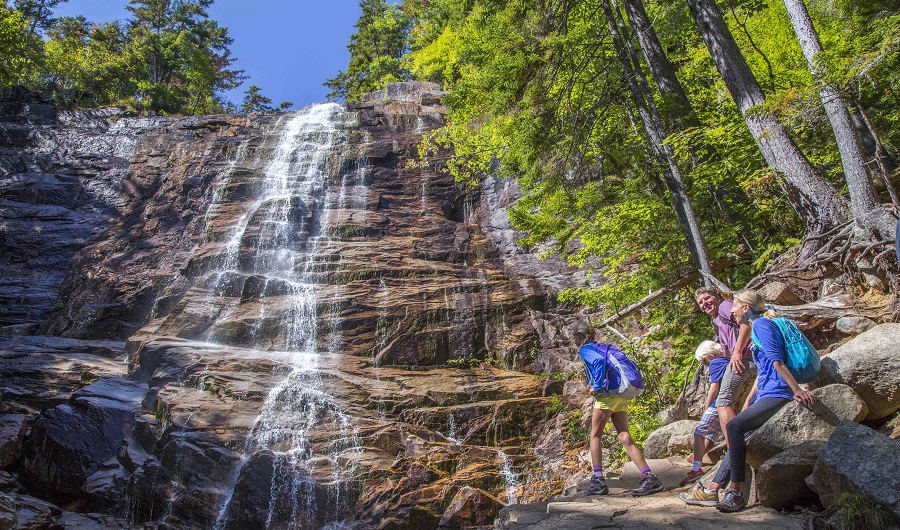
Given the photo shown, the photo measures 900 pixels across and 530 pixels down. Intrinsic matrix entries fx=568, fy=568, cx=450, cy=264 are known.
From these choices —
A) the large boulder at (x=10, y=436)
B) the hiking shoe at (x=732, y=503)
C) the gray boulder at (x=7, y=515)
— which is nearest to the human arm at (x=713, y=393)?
the hiking shoe at (x=732, y=503)

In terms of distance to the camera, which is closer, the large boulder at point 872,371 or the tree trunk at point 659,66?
the large boulder at point 872,371

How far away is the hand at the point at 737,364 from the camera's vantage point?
469 centimetres

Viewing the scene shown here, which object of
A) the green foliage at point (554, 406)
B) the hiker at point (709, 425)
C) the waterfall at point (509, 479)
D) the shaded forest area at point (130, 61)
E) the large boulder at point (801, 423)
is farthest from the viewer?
the shaded forest area at point (130, 61)

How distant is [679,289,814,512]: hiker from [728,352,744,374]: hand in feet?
1.50

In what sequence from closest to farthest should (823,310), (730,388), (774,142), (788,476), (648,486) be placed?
(788,476) < (730,388) < (648,486) < (823,310) < (774,142)

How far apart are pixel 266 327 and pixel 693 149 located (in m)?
10.7

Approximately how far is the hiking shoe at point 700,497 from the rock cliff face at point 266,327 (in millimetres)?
5582

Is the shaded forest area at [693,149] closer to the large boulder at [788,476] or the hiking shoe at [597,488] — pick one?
the large boulder at [788,476]

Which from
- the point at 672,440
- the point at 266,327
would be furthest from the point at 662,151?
the point at 266,327

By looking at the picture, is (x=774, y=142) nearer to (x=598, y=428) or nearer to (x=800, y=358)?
(x=800, y=358)

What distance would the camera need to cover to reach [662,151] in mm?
8320

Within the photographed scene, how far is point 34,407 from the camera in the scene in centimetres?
1244

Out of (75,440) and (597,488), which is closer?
(597,488)

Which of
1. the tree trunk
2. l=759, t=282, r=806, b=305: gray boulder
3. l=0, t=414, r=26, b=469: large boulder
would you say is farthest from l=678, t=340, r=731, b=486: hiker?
l=0, t=414, r=26, b=469: large boulder
